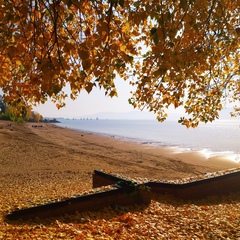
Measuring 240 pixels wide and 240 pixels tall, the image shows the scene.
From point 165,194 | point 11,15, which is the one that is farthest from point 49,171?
point 11,15

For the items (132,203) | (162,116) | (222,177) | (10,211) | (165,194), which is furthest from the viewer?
(222,177)

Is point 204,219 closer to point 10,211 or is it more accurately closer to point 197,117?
point 197,117

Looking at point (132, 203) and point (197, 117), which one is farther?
point (197, 117)

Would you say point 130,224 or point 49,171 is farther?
point 49,171

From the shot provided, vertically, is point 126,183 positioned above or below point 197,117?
below

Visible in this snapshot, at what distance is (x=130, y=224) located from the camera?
5.41 metres

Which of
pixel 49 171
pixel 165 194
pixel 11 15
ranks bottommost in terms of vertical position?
pixel 49 171

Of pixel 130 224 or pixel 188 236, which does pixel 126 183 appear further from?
pixel 188 236

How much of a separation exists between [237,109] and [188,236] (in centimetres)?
968

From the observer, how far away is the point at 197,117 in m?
7.61

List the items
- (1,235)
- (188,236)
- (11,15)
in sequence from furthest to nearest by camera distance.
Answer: (188,236) → (1,235) → (11,15)

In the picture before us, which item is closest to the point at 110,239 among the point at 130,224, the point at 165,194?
the point at 130,224

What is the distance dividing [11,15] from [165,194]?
7.09 m

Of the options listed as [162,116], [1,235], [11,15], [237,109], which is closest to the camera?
[11,15]
